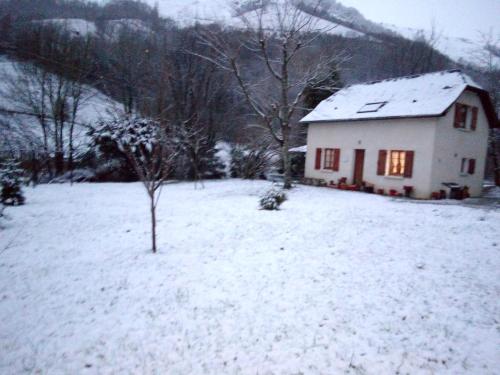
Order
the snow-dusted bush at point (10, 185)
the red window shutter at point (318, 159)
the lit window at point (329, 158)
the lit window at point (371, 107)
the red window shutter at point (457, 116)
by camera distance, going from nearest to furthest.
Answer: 1. the snow-dusted bush at point (10, 185)
2. the red window shutter at point (457, 116)
3. the lit window at point (371, 107)
4. the lit window at point (329, 158)
5. the red window shutter at point (318, 159)

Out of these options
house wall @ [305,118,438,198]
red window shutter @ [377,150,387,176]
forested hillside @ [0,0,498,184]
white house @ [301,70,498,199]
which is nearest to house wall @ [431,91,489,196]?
white house @ [301,70,498,199]

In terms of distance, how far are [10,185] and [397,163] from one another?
17102mm

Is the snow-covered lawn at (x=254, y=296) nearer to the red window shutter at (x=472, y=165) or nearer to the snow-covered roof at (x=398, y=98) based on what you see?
the snow-covered roof at (x=398, y=98)

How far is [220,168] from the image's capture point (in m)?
24.3

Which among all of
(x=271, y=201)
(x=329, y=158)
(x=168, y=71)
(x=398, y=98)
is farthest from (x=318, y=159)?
(x=168, y=71)

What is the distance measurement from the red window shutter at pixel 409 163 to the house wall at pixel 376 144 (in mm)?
143

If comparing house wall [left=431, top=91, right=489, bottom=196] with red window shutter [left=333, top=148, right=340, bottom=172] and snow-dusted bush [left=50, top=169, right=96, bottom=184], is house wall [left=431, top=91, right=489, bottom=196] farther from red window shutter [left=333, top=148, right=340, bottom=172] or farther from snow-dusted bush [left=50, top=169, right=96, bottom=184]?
snow-dusted bush [left=50, top=169, right=96, bottom=184]

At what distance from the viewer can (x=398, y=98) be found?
56.1 feet

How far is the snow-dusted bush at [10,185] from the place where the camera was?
36.6 ft

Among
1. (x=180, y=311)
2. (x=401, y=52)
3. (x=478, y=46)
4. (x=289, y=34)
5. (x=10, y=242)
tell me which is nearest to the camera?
(x=180, y=311)

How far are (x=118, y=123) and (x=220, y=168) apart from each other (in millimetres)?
7895

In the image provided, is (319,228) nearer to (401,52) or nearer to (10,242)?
(10,242)

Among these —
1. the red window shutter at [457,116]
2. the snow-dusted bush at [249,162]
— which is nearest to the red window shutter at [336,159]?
the red window shutter at [457,116]

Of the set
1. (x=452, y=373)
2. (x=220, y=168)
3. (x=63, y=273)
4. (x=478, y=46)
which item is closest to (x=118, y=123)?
(x=220, y=168)
